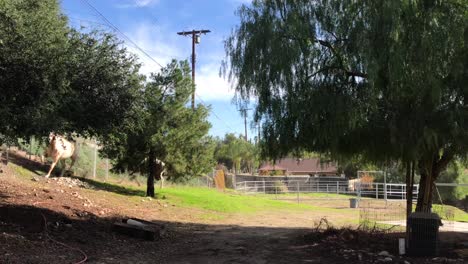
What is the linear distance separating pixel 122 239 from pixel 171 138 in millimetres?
9273

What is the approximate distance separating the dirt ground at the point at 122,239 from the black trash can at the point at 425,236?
0.34 metres

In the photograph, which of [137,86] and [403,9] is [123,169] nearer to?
[137,86]

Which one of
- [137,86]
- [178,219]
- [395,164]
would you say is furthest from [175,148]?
[395,164]

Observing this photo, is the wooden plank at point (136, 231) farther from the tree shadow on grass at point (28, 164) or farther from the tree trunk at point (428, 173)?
the tree shadow on grass at point (28, 164)

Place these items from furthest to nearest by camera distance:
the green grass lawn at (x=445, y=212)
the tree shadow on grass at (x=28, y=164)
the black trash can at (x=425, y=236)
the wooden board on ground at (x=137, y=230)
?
the green grass lawn at (x=445, y=212)
the tree shadow on grass at (x=28, y=164)
the wooden board on ground at (x=137, y=230)
the black trash can at (x=425, y=236)

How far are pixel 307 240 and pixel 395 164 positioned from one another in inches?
122

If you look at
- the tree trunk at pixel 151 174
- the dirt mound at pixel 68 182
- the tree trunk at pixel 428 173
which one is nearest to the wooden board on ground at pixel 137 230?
the dirt mound at pixel 68 182

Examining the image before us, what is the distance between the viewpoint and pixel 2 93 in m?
9.89

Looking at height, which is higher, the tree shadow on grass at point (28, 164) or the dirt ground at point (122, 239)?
the tree shadow on grass at point (28, 164)

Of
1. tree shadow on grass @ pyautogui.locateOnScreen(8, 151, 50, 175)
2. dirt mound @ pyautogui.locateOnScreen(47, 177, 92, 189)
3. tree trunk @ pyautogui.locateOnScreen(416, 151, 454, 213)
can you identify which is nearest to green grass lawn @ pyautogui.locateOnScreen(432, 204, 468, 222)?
tree trunk @ pyautogui.locateOnScreen(416, 151, 454, 213)

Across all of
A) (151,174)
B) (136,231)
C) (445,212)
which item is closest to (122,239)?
(136,231)

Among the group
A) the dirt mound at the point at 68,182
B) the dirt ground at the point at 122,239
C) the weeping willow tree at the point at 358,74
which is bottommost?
the dirt ground at the point at 122,239

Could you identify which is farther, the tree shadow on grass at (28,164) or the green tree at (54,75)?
the tree shadow on grass at (28,164)

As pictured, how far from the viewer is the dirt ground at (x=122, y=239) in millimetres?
10180
